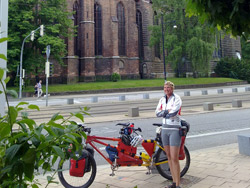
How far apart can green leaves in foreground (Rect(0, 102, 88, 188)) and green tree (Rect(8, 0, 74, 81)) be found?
2732cm

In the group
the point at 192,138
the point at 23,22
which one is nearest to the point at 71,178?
the point at 192,138

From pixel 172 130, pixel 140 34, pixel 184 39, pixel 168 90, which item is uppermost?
pixel 140 34

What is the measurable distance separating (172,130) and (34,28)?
2869 cm

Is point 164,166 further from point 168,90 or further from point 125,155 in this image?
point 168,90

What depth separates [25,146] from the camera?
1123mm

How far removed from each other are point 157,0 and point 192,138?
3331 centimetres

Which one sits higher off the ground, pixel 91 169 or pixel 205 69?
pixel 205 69

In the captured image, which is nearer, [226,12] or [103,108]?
[226,12]

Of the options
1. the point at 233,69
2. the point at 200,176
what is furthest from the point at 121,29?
the point at 200,176

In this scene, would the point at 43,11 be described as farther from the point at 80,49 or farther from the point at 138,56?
the point at 138,56

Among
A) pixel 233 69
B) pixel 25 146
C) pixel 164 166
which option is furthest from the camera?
pixel 233 69

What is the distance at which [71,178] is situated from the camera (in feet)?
13.4

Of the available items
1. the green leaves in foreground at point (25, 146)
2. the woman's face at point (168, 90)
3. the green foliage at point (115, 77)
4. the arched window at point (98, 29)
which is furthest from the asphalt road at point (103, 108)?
the arched window at point (98, 29)

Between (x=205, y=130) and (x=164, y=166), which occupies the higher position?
(x=205, y=130)
